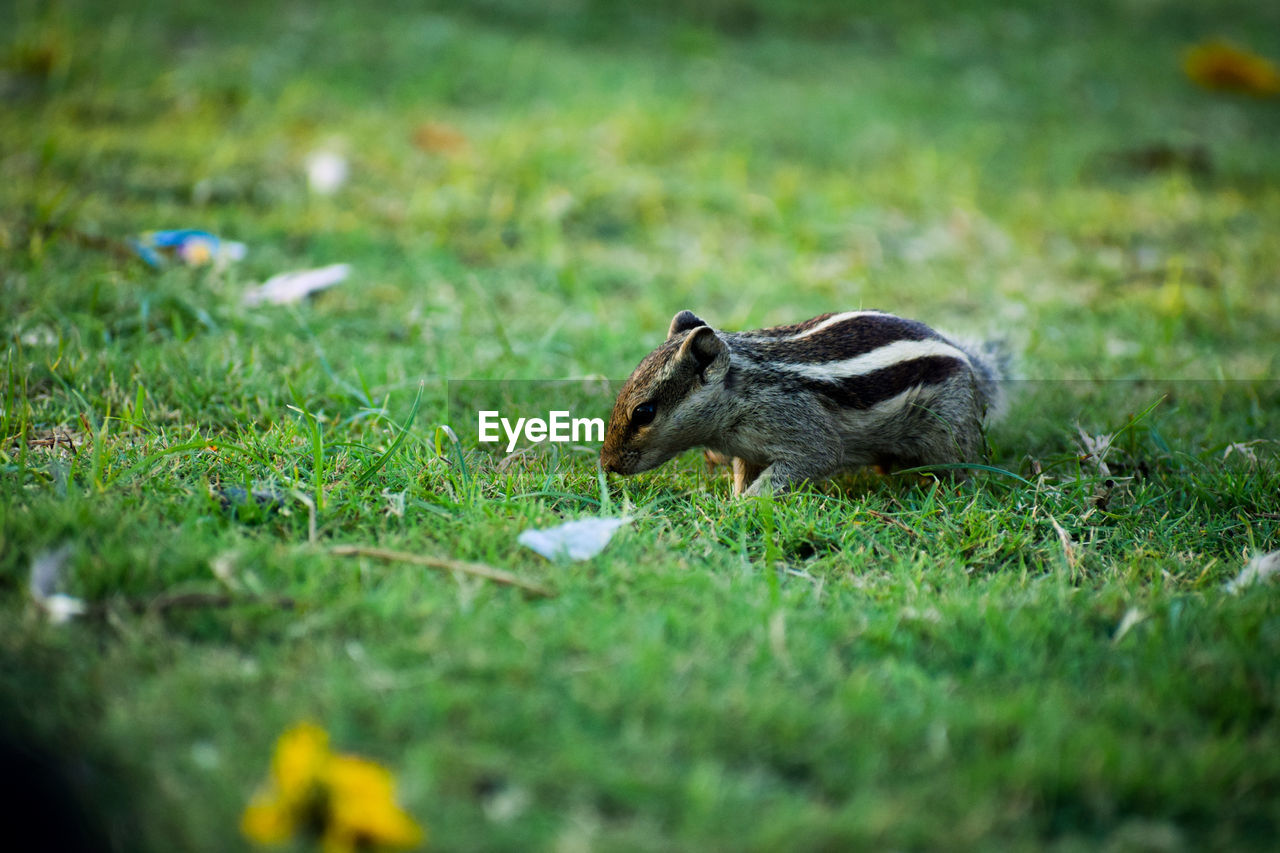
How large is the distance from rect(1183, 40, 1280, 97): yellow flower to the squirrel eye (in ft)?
29.6

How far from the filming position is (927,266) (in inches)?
244

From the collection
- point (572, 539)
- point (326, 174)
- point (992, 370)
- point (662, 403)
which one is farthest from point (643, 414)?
point (326, 174)

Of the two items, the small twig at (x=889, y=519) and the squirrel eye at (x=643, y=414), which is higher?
the squirrel eye at (x=643, y=414)

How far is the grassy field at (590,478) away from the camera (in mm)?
1954

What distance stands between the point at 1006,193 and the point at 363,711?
6568mm

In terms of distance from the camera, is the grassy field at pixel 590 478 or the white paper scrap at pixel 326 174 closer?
the grassy field at pixel 590 478

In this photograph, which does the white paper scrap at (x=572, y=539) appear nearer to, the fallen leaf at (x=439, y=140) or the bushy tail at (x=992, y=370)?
the bushy tail at (x=992, y=370)

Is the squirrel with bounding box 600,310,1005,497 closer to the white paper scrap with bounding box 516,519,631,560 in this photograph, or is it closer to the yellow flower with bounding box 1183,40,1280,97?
the white paper scrap with bounding box 516,519,631,560

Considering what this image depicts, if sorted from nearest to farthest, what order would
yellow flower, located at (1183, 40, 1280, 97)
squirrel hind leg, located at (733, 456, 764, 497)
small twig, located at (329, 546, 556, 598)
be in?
small twig, located at (329, 546, 556, 598) → squirrel hind leg, located at (733, 456, 764, 497) → yellow flower, located at (1183, 40, 1280, 97)

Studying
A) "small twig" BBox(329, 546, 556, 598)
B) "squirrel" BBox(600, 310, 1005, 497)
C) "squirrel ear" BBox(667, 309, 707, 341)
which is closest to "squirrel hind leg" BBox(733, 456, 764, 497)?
"squirrel" BBox(600, 310, 1005, 497)

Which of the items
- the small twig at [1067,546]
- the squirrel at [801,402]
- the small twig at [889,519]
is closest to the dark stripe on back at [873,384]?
the squirrel at [801,402]

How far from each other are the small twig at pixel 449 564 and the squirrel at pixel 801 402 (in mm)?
955

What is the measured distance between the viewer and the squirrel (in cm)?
345

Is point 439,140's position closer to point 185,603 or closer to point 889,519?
point 889,519
